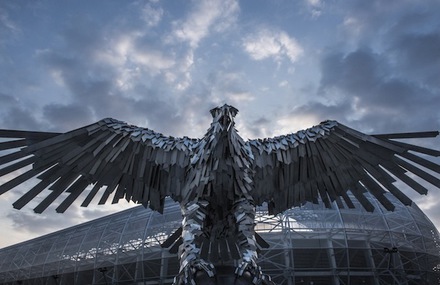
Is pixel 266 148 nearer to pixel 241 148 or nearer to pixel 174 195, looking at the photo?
pixel 241 148

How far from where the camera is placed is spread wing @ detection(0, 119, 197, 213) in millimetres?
5043

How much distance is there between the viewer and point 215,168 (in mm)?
4449

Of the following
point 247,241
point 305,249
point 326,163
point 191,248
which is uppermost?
point 305,249

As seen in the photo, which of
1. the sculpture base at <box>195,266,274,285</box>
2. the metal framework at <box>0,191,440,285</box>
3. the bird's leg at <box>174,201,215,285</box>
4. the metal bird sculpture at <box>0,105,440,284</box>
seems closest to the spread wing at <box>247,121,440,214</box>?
the metal bird sculpture at <box>0,105,440,284</box>

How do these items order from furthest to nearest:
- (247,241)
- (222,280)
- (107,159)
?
(107,159) < (247,241) < (222,280)

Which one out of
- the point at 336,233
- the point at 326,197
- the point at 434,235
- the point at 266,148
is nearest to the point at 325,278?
Answer: the point at 336,233

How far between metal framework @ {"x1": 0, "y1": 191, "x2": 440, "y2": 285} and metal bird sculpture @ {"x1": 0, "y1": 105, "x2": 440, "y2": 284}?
15707 millimetres

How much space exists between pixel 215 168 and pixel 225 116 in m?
0.68

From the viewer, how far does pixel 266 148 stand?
522 cm

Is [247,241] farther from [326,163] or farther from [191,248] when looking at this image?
[326,163]

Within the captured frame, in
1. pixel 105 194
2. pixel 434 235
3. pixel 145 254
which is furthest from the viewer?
pixel 434 235

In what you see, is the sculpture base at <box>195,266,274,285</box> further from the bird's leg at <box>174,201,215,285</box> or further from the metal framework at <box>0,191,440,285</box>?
the metal framework at <box>0,191,440,285</box>

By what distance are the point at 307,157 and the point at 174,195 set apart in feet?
7.01

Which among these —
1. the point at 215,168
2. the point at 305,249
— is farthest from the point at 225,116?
the point at 305,249
